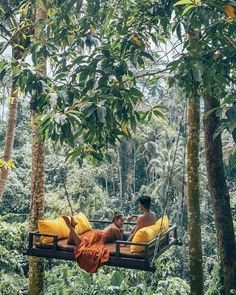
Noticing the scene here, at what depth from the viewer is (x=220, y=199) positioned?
16.7 ft

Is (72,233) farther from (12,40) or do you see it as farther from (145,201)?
(12,40)

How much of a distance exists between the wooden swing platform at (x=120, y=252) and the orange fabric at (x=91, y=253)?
7cm

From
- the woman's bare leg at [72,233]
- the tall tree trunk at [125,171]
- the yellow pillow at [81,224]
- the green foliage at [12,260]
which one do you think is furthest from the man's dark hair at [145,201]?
the tall tree trunk at [125,171]

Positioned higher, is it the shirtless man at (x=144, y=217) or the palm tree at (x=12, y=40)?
the palm tree at (x=12, y=40)

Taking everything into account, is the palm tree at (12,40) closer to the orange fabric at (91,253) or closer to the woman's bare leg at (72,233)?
the woman's bare leg at (72,233)

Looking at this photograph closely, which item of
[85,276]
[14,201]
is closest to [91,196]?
[14,201]

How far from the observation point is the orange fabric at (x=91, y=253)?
137 inches

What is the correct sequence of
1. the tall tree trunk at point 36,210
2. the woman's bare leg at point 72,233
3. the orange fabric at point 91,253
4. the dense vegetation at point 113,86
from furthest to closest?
1. the tall tree trunk at point 36,210
2. the woman's bare leg at point 72,233
3. the orange fabric at point 91,253
4. the dense vegetation at point 113,86

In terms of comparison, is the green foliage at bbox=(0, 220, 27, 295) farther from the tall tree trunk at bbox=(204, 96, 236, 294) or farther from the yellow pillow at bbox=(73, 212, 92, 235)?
the tall tree trunk at bbox=(204, 96, 236, 294)

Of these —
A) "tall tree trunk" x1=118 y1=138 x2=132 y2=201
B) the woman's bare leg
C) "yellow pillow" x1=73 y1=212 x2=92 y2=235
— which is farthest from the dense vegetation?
"tall tree trunk" x1=118 y1=138 x2=132 y2=201

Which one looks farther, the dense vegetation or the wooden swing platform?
the wooden swing platform

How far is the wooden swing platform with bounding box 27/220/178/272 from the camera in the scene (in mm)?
3225

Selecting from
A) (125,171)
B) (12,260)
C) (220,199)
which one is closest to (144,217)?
(220,199)

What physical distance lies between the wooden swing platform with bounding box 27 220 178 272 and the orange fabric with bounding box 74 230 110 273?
0.07 meters
